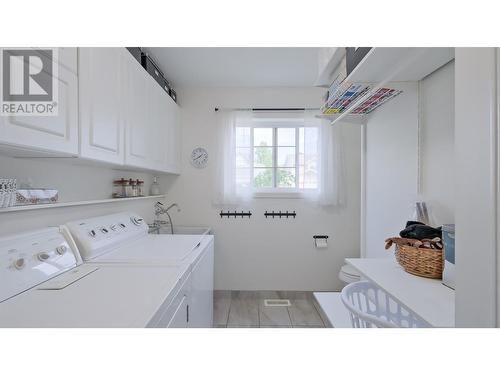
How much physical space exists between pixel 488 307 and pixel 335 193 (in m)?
2.26

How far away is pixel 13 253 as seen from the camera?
0.88 meters

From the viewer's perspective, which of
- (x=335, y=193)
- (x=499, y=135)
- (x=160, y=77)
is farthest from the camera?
(x=335, y=193)

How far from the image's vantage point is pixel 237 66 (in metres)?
2.23

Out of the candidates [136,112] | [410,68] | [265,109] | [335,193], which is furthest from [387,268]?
[265,109]

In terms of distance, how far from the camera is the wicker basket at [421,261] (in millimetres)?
918

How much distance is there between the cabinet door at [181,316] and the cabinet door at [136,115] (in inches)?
37.4

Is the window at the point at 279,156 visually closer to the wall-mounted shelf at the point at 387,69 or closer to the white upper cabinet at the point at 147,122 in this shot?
the white upper cabinet at the point at 147,122

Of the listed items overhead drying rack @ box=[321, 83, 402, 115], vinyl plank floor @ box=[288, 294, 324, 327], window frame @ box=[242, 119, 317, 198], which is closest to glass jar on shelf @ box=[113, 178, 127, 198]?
window frame @ box=[242, 119, 317, 198]

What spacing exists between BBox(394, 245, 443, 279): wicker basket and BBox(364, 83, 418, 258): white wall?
39cm

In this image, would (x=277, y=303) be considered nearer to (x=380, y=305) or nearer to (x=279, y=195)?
(x=279, y=195)

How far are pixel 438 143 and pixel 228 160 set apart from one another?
189 centimetres

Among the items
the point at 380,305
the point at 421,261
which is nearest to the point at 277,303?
the point at 380,305

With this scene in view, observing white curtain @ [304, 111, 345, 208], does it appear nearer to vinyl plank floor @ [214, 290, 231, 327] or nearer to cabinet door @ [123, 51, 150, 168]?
vinyl plank floor @ [214, 290, 231, 327]
